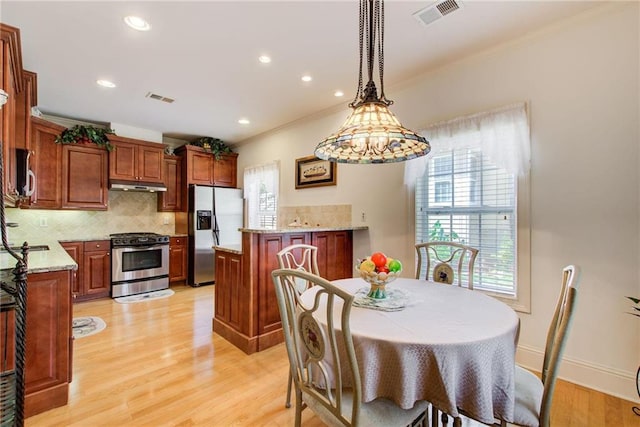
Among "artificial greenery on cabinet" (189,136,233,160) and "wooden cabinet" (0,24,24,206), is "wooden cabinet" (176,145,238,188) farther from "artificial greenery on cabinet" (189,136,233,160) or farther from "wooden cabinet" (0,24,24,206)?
"wooden cabinet" (0,24,24,206)

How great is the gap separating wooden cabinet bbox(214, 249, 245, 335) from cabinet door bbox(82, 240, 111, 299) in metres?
2.24

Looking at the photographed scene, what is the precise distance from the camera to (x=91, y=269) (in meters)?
4.11

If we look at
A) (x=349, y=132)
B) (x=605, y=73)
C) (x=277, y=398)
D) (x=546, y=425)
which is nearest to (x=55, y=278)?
(x=277, y=398)

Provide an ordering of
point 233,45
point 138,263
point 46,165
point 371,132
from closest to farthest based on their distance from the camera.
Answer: point 371,132 < point 233,45 < point 46,165 < point 138,263

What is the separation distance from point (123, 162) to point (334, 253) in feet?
11.6

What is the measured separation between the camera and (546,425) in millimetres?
1152

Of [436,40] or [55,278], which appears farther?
[436,40]

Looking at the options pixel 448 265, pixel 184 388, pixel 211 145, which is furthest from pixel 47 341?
→ pixel 211 145

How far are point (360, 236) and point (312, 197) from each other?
1036 mm

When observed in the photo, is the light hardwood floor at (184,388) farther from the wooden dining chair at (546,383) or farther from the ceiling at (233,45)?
the ceiling at (233,45)

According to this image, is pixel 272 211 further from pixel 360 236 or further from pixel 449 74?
pixel 449 74

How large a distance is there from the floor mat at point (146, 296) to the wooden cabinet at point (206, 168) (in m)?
1.78

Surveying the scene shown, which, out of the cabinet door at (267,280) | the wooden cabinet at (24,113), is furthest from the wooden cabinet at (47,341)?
the wooden cabinet at (24,113)

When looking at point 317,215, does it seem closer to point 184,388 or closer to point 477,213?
point 477,213
